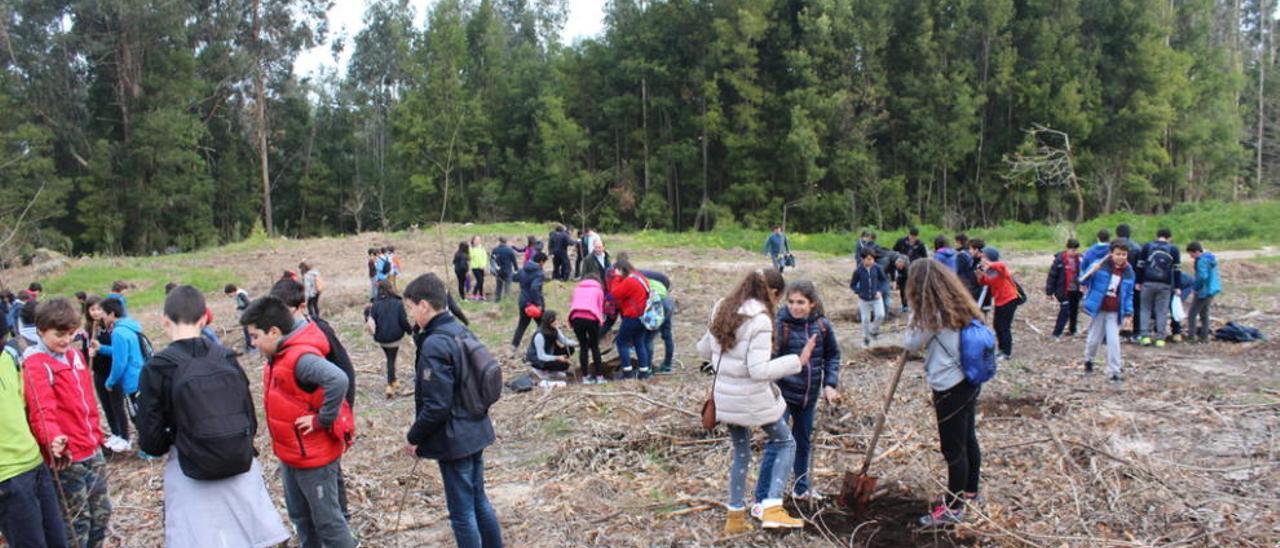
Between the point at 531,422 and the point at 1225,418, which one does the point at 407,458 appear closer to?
the point at 531,422

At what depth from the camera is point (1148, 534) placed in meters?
4.62

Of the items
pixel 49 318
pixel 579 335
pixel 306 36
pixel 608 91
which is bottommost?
pixel 579 335

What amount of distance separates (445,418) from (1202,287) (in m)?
10.0

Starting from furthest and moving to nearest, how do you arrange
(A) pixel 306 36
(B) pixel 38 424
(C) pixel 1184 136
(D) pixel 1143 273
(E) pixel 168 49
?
(A) pixel 306 36
(E) pixel 168 49
(C) pixel 1184 136
(D) pixel 1143 273
(B) pixel 38 424

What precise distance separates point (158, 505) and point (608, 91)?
3614 centimetres

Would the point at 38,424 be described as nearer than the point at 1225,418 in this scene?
Yes

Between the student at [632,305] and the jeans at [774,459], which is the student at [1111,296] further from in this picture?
the jeans at [774,459]

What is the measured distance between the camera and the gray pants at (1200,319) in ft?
35.0

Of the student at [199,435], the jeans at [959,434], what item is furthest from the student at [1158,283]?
the student at [199,435]

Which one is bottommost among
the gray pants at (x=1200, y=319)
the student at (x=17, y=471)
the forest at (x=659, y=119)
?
the gray pants at (x=1200, y=319)

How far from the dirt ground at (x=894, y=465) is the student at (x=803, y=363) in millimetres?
407

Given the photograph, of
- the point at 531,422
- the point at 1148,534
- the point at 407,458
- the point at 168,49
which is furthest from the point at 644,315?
the point at 168,49

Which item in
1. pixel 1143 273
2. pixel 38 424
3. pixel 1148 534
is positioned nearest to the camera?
pixel 38 424

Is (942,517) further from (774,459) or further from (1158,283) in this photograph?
(1158,283)
